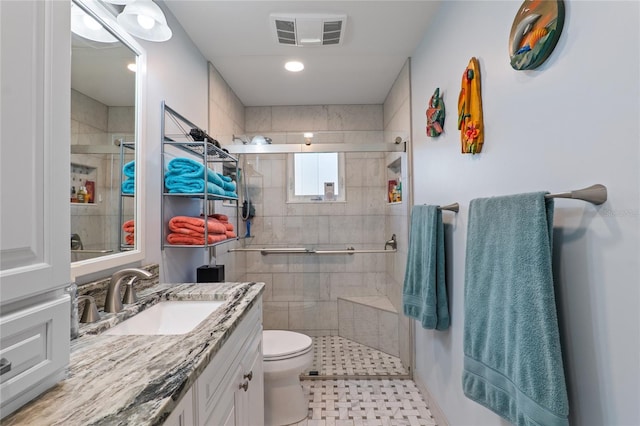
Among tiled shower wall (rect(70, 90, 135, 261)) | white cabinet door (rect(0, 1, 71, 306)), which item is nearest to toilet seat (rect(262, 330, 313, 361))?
tiled shower wall (rect(70, 90, 135, 261))

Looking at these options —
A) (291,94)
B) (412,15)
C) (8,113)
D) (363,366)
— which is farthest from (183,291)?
(291,94)

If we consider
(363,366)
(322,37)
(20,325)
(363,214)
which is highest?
(322,37)

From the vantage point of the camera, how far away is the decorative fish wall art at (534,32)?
0.83 metres

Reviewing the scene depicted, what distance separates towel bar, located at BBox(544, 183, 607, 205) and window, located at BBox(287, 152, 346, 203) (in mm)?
1971

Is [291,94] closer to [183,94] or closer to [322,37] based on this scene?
[322,37]

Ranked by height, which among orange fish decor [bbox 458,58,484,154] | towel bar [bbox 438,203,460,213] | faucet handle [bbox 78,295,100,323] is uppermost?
orange fish decor [bbox 458,58,484,154]

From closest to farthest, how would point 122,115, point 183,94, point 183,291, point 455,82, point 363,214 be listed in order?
point 122,115, point 183,291, point 455,82, point 183,94, point 363,214

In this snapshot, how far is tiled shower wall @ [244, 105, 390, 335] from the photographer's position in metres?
2.72

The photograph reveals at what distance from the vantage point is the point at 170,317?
128 centimetres

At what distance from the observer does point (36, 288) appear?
572 mm

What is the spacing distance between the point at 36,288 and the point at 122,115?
96 cm

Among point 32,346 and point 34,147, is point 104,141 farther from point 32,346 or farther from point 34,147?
point 32,346

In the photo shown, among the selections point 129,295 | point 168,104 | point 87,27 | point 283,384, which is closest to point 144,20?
point 87,27

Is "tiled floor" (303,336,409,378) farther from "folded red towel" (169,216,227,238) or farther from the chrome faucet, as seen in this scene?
the chrome faucet
